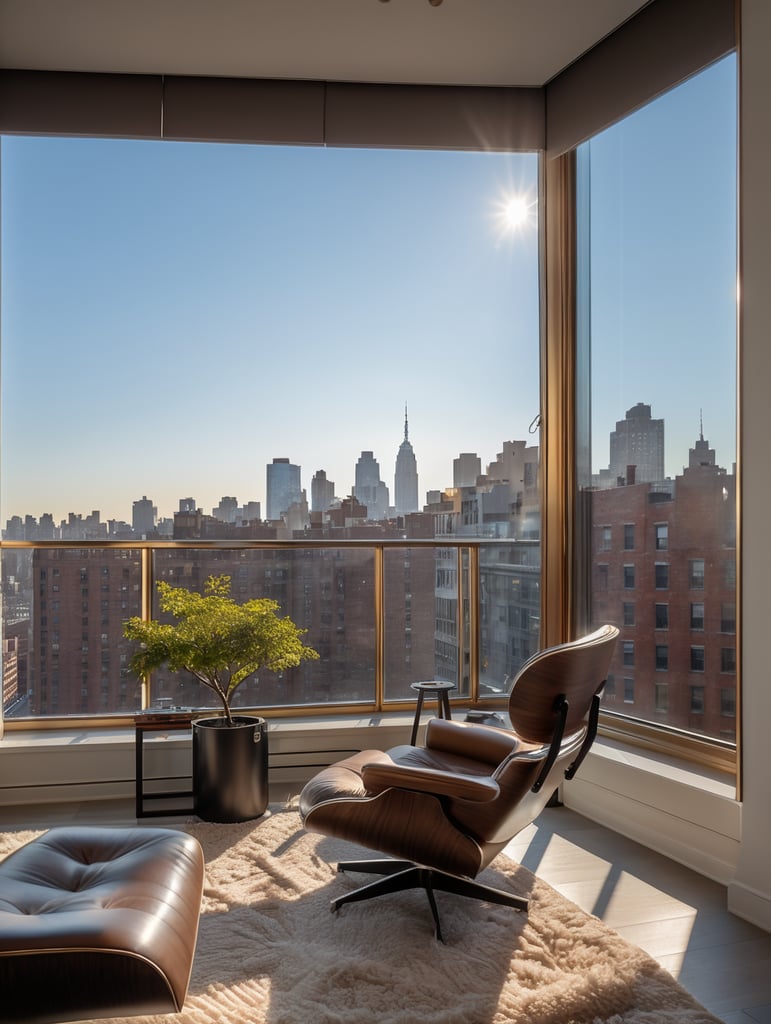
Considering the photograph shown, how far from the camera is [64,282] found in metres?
4.24

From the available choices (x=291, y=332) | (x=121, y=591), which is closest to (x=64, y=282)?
(x=291, y=332)

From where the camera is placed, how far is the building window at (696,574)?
3.31 m

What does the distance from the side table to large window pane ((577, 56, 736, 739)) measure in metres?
1.96

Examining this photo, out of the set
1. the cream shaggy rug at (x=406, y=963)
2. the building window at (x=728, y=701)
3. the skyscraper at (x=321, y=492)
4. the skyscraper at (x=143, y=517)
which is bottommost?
the cream shaggy rug at (x=406, y=963)

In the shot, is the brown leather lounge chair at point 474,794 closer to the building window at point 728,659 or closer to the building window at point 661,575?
the building window at point 728,659

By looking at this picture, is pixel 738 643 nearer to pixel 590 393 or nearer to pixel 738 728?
pixel 738 728

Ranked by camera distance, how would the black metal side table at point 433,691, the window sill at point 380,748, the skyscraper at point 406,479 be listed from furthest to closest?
the skyscraper at point 406,479 → the black metal side table at point 433,691 → the window sill at point 380,748

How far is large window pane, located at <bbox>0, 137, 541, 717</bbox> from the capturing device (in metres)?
Result: 4.17

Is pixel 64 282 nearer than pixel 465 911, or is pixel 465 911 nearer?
pixel 465 911

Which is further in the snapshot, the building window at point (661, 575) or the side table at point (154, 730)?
the side table at point (154, 730)

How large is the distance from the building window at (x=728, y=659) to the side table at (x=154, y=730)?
226cm

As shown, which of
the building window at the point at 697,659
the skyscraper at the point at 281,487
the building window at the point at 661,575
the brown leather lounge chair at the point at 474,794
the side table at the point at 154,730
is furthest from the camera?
the skyscraper at the point at 281,487

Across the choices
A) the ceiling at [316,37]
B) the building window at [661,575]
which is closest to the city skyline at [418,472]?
the building window at [661,575]

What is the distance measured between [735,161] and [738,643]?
1812mm
